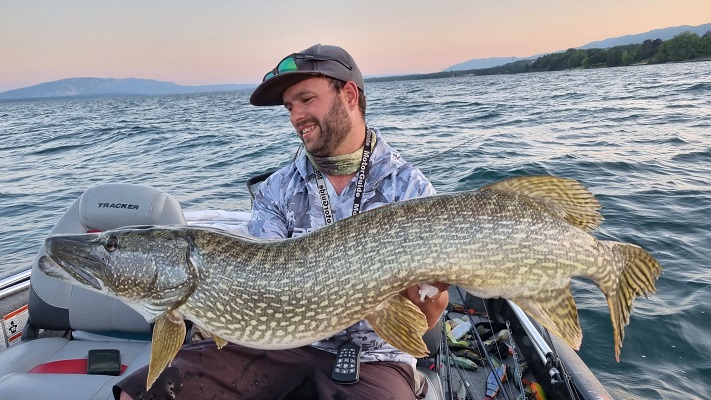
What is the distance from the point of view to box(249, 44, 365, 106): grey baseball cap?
8.68 feet

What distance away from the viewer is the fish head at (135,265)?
216 cm

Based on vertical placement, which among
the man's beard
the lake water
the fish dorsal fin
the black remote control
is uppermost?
the man's beard

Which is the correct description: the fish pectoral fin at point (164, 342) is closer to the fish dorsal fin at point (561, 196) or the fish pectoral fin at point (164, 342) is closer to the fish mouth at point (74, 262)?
→ the fish mouth at point (74, 262)

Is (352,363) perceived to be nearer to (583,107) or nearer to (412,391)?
(412,391)

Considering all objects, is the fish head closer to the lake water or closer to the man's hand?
the man's hand

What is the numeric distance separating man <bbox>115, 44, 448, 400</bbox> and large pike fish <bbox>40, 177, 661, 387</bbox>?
0.24 meters

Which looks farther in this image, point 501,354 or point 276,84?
point 501,354

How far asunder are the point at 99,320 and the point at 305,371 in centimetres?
177

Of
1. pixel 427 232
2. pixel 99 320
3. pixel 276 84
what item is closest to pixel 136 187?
pixel 99 320

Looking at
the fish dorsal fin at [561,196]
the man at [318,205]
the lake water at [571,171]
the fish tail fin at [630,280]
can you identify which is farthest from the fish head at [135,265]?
the lake water at [571,171]

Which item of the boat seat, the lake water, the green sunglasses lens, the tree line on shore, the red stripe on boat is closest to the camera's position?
the green sunglasses lens

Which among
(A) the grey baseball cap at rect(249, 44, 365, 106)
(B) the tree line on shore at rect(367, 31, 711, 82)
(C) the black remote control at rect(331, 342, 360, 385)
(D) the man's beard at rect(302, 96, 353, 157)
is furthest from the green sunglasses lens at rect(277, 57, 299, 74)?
(B) the tree line on shore at rect(367, 31, 711, 82)

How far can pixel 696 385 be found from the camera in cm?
381

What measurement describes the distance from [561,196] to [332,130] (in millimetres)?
1332
